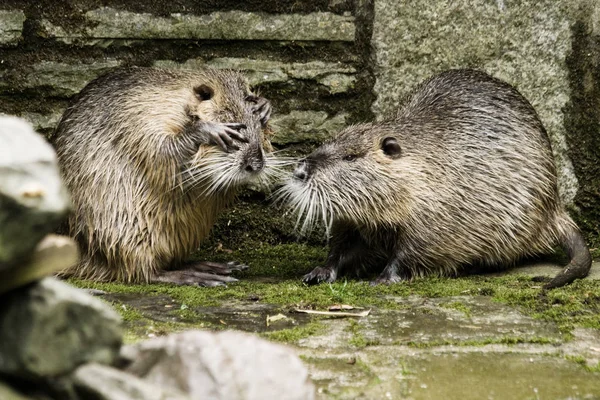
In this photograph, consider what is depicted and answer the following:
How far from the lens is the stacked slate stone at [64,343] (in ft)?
5.71

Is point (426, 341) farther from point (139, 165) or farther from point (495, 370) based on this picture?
point (139, 165)

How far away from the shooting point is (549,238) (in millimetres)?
4770

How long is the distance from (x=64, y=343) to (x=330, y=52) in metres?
3.45

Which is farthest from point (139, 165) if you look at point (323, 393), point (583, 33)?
point (583, 33)

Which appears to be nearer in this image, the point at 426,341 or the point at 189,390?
the point at 189,390

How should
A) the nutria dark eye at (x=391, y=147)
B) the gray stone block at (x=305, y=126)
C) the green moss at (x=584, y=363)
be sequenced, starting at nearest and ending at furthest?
the green moss at (x=584, y=363), the nutria dark eye at (x=391, y=147), the gray stone block at (x=305, y=126)

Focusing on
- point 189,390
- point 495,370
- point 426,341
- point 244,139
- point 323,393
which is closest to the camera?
point 189,390

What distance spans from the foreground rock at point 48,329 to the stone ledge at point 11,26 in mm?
3223

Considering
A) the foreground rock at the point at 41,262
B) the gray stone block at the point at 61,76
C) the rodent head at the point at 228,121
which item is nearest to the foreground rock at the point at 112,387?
the foreground rock at the point at 41,262

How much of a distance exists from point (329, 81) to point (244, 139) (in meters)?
0.94

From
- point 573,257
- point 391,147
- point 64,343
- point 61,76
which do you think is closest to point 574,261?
point 573,257

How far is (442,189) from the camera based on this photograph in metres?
4.69

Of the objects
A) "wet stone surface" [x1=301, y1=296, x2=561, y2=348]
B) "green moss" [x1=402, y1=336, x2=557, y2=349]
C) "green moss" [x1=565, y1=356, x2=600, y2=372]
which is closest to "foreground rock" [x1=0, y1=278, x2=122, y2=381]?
"wet stone surface" [x1=301, y1=296, x2=561, y2=348]

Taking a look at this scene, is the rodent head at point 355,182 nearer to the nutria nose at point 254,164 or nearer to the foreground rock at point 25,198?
the nutria nose at point 254,164
